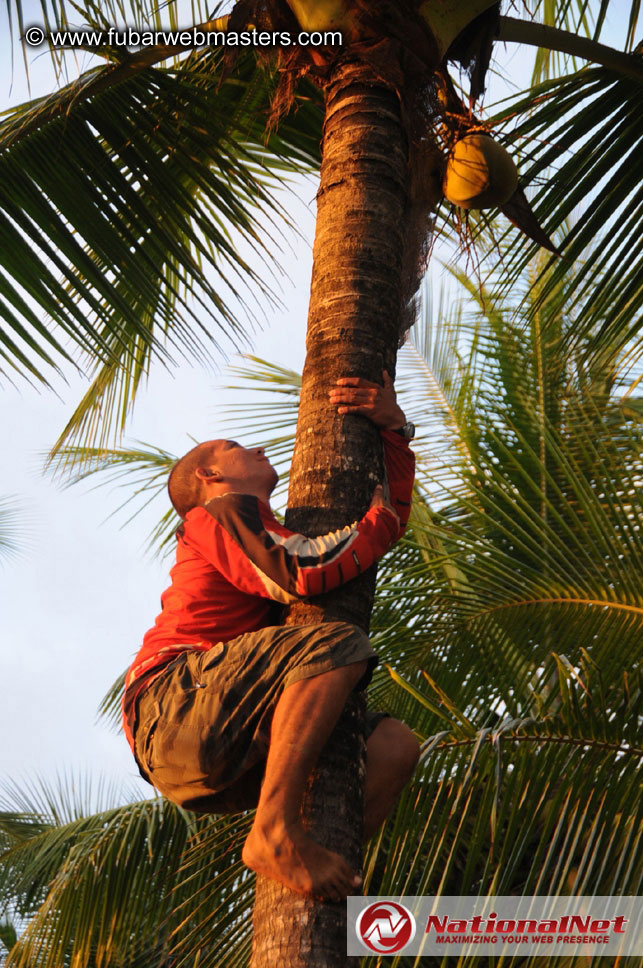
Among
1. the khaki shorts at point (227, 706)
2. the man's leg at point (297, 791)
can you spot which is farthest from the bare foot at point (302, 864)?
the khaki shorts at point (227, 706)

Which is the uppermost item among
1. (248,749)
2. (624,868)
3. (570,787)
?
(248,749)

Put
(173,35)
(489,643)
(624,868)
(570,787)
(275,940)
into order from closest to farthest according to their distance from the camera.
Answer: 1. (275,940)
2. (624,868)
3. (570,787)
4. (173,35)
5. (489,643)

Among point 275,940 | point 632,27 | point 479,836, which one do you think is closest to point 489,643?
point 479,836

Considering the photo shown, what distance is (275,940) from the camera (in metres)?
1.99

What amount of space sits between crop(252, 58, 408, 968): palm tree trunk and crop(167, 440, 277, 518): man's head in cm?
30

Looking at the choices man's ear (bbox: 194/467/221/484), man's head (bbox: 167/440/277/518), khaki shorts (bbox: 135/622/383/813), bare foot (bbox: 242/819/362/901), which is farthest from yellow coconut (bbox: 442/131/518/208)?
bare foot (bbox: 242/819/362/901)

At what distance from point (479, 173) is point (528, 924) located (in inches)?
87.5

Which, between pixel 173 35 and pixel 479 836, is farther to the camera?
pixel 173 35

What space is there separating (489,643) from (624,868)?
1966 mm

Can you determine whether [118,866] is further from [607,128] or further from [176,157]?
[607,128]

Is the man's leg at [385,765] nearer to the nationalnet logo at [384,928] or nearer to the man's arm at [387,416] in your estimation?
the nationalnet logo at [384,928]

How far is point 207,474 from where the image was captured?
295cm

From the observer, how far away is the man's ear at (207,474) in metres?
2.90

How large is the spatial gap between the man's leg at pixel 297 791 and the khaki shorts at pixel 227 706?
0.14 ft
